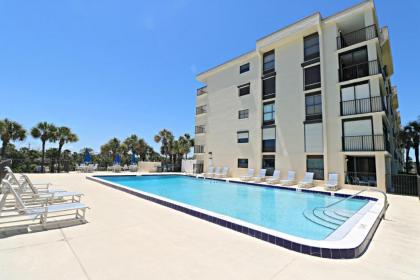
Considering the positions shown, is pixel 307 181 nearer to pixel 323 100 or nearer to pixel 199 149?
pixel 323 100

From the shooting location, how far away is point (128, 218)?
5395 millimetres

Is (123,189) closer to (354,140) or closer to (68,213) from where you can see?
(68,213)

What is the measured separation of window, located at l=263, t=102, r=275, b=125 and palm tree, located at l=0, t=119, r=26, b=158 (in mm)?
24777

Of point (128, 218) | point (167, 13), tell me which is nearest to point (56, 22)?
point (167, 13)

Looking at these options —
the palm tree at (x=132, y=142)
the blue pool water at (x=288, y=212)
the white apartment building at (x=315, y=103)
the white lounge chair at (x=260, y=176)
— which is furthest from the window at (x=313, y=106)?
the palm tree at (x=132, y=142)

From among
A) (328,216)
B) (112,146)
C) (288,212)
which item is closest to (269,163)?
(288,212)

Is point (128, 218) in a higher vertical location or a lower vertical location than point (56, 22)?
lower

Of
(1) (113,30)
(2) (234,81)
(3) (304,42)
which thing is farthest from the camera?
(2) (234,81)

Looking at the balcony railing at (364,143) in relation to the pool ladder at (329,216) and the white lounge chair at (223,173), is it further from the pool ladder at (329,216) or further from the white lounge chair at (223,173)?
the white lounge chair at (223,173)

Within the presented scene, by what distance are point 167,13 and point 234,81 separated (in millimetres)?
9758

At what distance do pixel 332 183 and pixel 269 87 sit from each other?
9803mm

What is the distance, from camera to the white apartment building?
42.9ft

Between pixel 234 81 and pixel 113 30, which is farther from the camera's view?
pixel 234 81

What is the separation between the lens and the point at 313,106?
1536 cm
